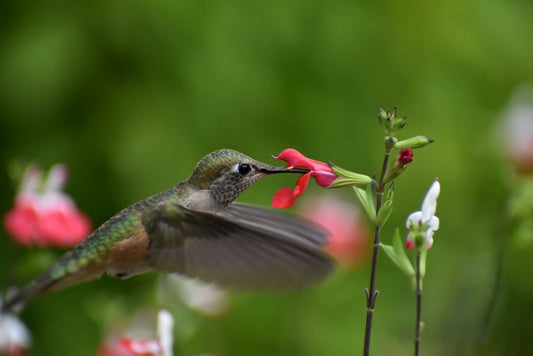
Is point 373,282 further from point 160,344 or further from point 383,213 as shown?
point 160,344

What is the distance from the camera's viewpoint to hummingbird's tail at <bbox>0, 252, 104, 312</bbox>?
53.7 inches

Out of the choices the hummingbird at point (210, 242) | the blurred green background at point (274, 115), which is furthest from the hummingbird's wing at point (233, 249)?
the blurred green background at point (274, 115)

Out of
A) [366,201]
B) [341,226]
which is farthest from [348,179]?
[341,226]

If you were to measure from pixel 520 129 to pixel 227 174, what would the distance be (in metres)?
1.62

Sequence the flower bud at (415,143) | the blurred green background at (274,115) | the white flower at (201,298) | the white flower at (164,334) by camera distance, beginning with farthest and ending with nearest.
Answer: the blurred green background at (274,115)
the white flower at (201,298)
the white flower at (164,334)
the flower bud at (415,143)

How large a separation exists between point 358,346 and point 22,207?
1320mm

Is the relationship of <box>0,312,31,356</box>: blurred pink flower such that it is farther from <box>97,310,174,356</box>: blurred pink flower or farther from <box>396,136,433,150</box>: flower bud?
<box>396,136,433,150</box>: flower bud

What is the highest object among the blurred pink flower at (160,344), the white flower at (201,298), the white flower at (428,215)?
the white flower at (428,215)

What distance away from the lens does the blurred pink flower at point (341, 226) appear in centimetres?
242

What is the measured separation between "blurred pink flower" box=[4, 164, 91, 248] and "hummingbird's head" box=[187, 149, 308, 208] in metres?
0.57

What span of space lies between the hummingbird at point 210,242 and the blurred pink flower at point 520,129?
1175mm

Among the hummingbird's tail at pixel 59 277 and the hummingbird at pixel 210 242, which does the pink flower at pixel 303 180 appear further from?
the hummingbird's tail at pixel 59 277

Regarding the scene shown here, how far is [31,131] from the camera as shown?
2.67 meters

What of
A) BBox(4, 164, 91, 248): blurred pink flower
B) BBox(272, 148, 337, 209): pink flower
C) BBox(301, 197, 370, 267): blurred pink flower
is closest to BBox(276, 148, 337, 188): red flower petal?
BBox(272, 148, 337, 209): pink flower
